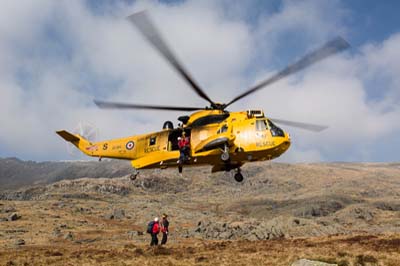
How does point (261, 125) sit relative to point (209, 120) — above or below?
below

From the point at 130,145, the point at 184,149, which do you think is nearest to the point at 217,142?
the point at 184,149

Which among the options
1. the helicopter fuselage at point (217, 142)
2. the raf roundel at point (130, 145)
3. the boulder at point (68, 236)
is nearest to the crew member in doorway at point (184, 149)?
the helicopter fuselage at point (217, 142)

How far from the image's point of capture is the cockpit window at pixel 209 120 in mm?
19906

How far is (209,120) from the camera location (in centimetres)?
2005

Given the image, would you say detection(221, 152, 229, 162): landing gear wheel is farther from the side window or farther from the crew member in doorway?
the crew member in doorway

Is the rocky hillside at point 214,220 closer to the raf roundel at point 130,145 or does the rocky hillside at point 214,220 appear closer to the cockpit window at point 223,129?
the raf roundel at point 130,145

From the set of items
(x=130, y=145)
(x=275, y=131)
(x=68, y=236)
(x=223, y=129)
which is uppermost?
(x=130, y=145)

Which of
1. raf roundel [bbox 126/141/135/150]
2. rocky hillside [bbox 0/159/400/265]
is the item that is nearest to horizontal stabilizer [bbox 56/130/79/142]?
raf roundel [bbox 126/141/135/150]

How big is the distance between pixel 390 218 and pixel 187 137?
46588mm

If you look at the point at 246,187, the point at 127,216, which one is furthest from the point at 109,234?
the point at 246,187

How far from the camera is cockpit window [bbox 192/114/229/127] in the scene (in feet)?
65.3

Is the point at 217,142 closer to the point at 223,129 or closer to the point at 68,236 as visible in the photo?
the point at 223,129

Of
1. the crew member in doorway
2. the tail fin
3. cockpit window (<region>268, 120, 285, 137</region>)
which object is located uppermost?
the tail fin

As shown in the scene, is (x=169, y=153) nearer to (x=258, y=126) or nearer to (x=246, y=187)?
(x=258, y=126)
